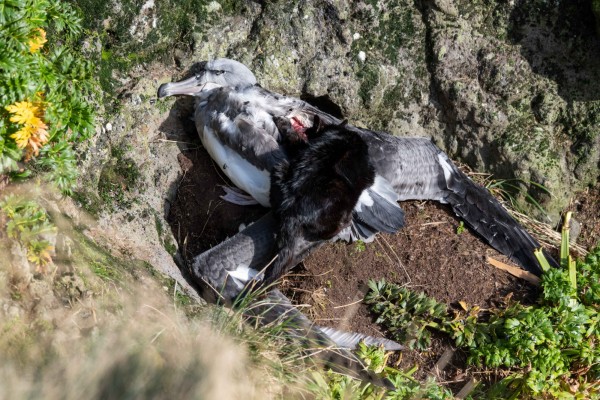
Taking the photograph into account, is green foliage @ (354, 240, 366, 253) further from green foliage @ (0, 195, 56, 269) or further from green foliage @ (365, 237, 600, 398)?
green foliage @ (0, 195, 56, 269)

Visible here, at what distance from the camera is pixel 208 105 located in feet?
16.5

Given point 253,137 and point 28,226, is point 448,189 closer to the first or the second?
point 253,137

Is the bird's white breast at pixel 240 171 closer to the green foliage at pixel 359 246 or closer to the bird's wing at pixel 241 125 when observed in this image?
the bird's wing at pixel 241 125

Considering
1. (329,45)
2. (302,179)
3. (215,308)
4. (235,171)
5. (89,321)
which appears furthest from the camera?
(329,45)

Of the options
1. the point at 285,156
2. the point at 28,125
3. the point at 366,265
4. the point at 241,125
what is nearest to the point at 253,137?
the point at 241,125

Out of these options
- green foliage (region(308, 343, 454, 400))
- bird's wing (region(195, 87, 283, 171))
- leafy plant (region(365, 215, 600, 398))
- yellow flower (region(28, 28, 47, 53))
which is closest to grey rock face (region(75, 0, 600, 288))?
bird's wing (region(195, 87, 283, 171))

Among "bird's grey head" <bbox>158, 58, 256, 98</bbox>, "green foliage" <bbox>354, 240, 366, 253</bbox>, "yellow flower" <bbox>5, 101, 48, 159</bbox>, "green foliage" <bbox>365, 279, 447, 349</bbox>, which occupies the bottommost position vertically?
"green foliage" <bbox>365, 279, 447, 349</bbox>

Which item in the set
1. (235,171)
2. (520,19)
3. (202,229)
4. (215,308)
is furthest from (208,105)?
(520,19)

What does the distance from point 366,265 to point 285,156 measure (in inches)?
35.2

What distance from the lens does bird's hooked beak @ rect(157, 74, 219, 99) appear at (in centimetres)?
501

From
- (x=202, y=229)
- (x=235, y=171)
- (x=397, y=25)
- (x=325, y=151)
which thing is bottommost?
(x=202, y=229)

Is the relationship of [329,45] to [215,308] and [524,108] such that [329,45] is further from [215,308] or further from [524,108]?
[215,308]

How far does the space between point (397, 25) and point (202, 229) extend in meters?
2.07

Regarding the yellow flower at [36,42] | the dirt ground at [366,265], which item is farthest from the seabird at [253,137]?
the yellow flower at [36,42]
